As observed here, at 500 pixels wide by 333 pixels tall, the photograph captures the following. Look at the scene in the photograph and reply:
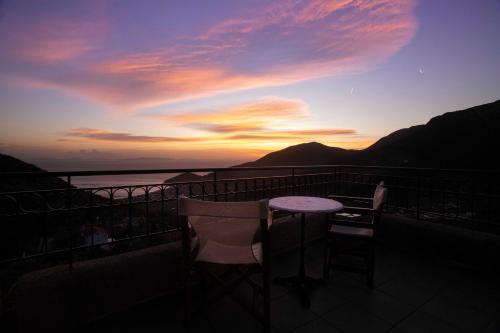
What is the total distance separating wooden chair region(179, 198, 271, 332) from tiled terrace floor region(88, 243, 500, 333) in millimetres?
297

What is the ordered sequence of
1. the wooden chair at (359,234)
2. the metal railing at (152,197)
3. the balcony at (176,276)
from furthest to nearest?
the wooden chair at (359,234), the metal railing at (152,197), the balcony at (176,276)

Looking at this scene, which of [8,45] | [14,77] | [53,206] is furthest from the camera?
[14,77]

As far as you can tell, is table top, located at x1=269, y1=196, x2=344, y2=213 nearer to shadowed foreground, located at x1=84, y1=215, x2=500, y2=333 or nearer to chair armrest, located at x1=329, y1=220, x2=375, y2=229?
chair armrest, located at x1=329, y1=220, x2=375, y2=229

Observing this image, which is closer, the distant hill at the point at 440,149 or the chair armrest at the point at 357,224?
the chair armrest at the point at 357,224

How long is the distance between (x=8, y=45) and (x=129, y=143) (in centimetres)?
761

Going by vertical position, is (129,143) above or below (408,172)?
above

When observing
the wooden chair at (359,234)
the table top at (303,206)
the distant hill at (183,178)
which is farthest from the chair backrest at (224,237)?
the wooden chair at (359,234)

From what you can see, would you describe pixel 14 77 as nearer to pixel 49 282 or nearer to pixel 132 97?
pixel 132 97

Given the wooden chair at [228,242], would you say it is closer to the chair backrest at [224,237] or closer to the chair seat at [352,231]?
the chair backrest at [224,237]

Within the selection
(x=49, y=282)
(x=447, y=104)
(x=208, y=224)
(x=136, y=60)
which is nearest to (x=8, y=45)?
(x=136, y=60)

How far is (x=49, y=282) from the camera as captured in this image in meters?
1.80

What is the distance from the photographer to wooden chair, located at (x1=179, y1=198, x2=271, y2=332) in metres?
1.56

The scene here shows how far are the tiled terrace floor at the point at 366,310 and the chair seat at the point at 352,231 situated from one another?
577mm

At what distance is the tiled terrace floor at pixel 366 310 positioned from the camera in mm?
1908
